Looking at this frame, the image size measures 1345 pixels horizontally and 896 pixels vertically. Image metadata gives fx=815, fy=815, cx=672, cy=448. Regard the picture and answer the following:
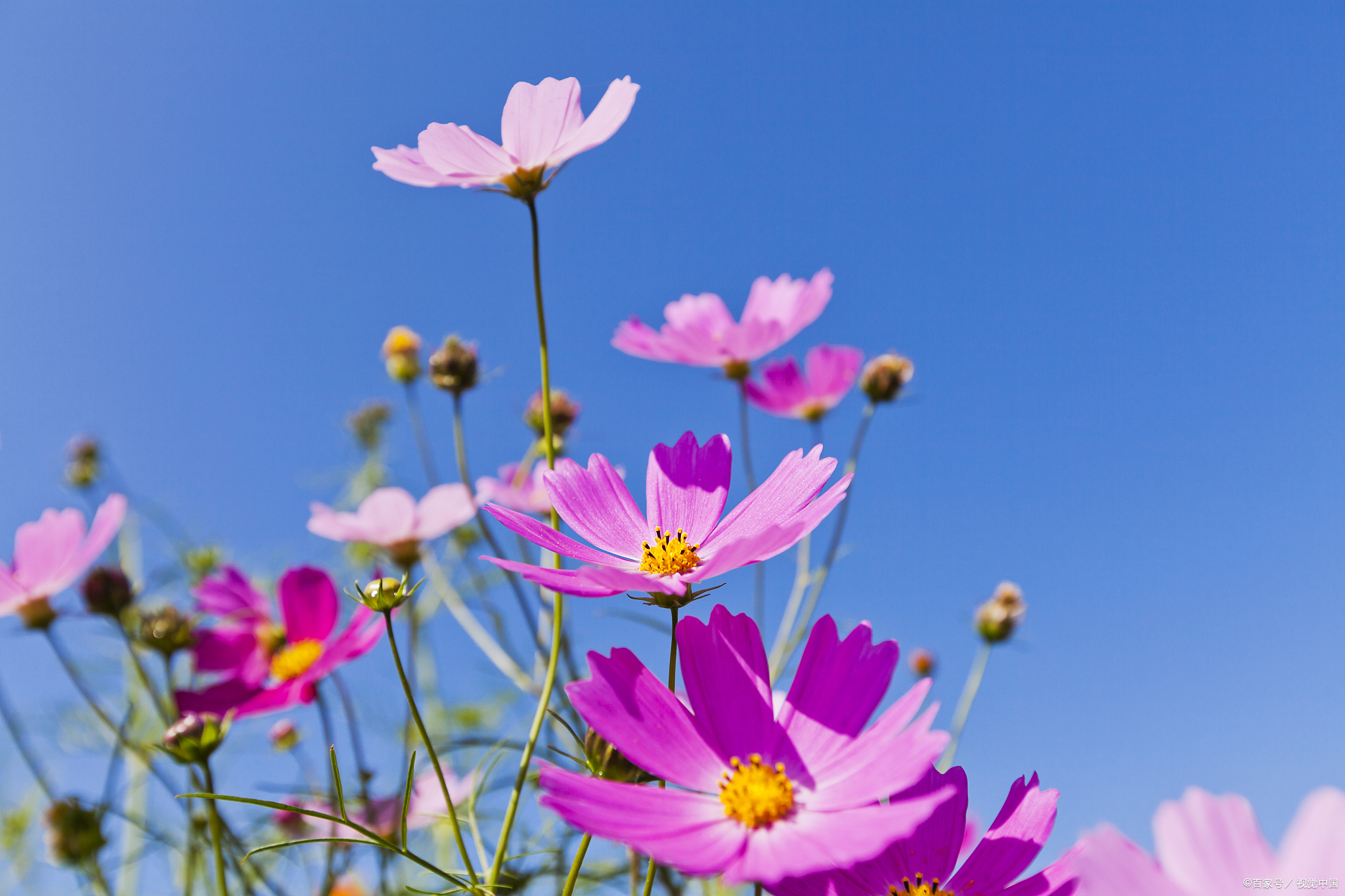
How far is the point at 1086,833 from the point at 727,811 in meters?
0.15

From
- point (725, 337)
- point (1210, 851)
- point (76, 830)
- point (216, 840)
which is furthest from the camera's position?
point (725, 337)

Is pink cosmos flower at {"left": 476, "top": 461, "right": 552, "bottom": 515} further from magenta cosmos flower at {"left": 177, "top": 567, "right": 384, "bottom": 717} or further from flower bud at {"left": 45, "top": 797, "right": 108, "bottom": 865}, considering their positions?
flower bud at {"left": 45, "top": 797, "right": 108, "bottom": 865}

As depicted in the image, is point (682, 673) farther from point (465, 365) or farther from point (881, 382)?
point (881, 382)

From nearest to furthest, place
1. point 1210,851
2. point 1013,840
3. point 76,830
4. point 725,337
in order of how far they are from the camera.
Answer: point 1210,851
point 1013,840
point 76,830
point 725,337

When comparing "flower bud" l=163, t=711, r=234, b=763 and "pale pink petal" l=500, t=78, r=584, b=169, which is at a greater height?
"pale pink petal" l=500, t=78, r=584, b=169

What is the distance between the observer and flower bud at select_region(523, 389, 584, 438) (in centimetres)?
107

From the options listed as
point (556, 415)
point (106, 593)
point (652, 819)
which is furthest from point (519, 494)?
point (652, 819)

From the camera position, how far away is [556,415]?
1118 millimetres

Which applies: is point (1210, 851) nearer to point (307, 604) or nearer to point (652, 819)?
point (652, 819)

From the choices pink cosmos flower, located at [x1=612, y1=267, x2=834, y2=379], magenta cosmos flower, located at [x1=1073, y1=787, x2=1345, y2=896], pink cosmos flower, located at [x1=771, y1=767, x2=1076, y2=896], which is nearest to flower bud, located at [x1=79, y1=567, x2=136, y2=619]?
pink cosmos flower, located at [x1=612, y1=267, x2=834, y2=379]

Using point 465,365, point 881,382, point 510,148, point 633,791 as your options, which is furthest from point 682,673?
point 881,382

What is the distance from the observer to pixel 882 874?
14.4 inches

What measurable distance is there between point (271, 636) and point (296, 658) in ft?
0.18

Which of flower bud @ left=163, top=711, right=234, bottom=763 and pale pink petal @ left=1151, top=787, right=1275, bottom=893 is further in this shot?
flower bud @ left=163, top=711, right=234, bottom=763
